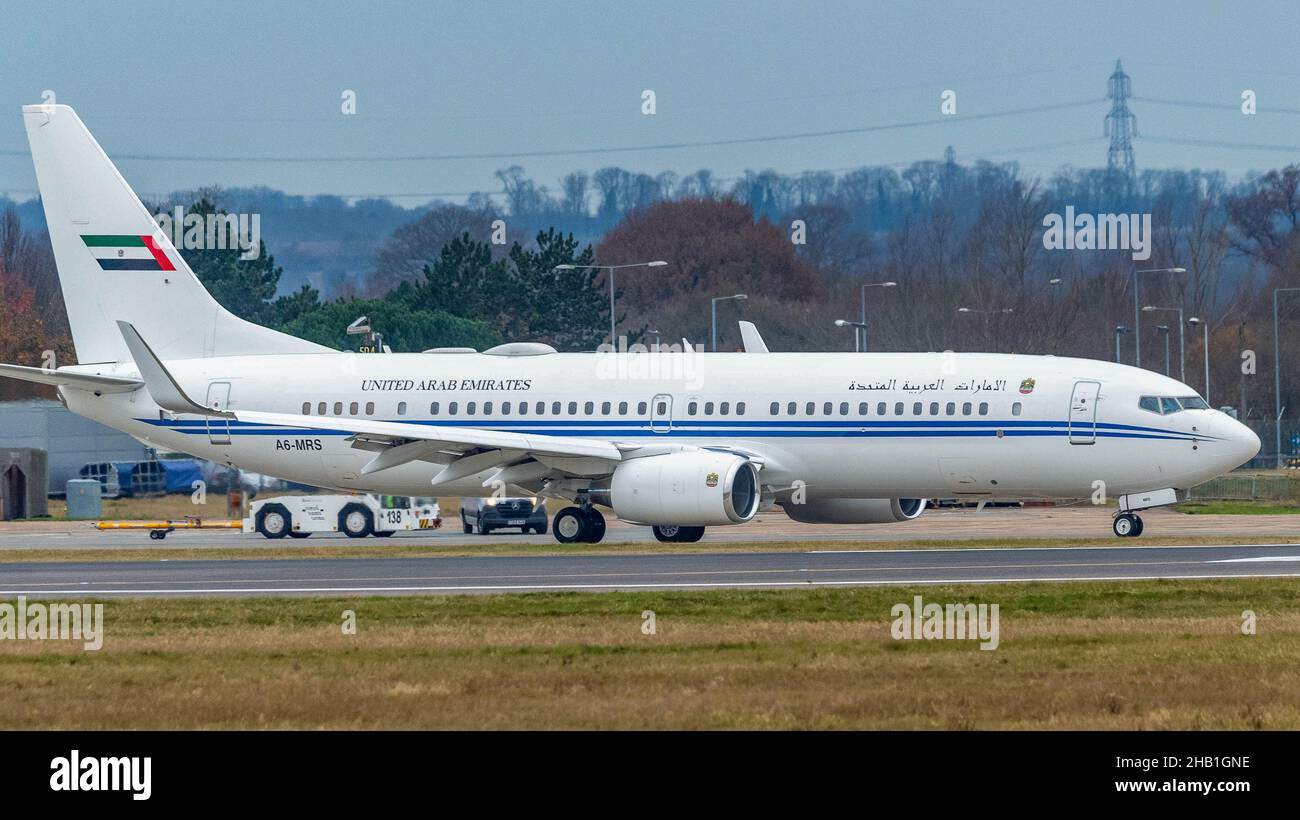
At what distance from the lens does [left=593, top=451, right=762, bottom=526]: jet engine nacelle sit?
38875 millimetres

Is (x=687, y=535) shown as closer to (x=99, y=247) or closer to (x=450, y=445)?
(x=450, y=445)

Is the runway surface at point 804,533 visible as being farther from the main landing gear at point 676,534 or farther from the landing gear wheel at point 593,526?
the landing gear wheel at point 593,526

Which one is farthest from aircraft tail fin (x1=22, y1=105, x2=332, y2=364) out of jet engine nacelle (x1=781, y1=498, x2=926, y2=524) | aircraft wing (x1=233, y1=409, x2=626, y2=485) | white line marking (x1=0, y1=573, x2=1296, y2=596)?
white line marking (x1=0, y1=573, x2=1296, y2=596)

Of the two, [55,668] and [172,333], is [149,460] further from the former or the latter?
[55,668]

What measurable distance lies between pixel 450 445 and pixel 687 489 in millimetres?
5534

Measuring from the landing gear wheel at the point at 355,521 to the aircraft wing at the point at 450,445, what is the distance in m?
10.3

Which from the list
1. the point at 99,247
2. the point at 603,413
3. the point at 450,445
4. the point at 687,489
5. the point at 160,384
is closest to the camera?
the point at 687,489

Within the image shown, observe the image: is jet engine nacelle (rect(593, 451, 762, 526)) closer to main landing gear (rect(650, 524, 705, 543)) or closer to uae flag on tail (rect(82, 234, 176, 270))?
main landing gear (rect(650, 524, 705, 543))

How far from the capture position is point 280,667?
62.2 ft

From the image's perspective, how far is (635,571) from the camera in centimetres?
3262

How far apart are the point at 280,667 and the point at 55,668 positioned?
2.45m

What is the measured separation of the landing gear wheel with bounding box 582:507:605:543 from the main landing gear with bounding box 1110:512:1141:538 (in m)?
11.5

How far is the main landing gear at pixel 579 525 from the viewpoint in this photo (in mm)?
42719

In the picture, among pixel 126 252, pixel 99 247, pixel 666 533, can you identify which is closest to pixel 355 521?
pixel 126 252
